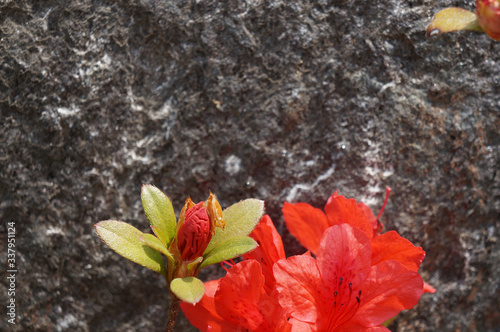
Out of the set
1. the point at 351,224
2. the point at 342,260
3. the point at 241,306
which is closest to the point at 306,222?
the point at 351,224

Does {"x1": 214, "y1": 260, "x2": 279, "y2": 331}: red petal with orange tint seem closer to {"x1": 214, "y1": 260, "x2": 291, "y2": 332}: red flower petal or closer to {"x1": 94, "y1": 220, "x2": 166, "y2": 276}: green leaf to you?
{"x1": 214, "y1": 260, "x2": 291, "y2": 332}: red flower petal

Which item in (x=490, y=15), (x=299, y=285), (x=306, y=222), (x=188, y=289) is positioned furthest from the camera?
(x=306, y=222)

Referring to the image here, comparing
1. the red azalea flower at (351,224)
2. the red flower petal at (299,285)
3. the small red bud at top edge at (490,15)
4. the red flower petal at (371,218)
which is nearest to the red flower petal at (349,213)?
the red azalea flower at (351,224)

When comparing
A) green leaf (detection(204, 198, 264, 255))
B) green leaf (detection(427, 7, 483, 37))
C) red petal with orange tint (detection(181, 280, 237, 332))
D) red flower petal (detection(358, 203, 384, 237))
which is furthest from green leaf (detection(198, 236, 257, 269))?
green leaf (detection(427, 7, 483, 37))

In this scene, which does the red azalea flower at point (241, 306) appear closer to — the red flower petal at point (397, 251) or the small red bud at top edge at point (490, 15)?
the red flower petal at point (397, 251)

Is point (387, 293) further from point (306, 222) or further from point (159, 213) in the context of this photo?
point (159, 213)

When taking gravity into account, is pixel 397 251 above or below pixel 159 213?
below
